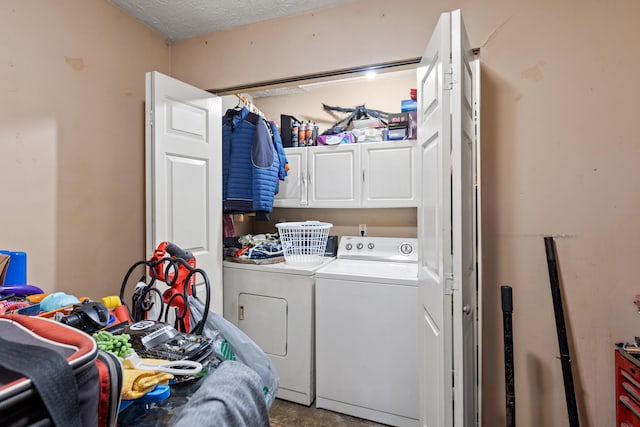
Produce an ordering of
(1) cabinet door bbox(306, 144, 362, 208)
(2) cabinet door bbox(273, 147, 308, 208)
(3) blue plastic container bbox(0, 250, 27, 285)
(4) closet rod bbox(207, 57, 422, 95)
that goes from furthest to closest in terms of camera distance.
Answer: (2) cabinet door bbox(273, 147, 308, 208)
(1) cabinet door bbox(306, 144, 362, 208)
(4) closet rod bbox(207, 57, 422, 95)
(3) blue plastic container bbox(0, 250, 27, 285)

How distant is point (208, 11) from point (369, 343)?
7.55 ft

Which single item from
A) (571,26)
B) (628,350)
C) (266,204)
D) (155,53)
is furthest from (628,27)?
(155,53)

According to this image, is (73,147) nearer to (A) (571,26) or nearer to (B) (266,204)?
(B) (266,204)

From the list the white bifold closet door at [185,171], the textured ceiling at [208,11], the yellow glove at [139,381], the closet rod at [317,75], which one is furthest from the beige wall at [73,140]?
the yellow glove at [139,381]

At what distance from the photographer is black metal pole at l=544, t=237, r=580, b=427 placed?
1.45 m

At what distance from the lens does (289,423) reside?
2020mm

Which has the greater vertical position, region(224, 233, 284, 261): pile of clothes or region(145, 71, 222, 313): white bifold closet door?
region(145, 71, 222, 313): white bifold closet door

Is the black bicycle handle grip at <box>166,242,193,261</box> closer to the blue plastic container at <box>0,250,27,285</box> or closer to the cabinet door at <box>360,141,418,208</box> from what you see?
the blue plastic container at <box>0,250,27,285</box>

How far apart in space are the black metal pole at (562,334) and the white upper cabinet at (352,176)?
1133 mm

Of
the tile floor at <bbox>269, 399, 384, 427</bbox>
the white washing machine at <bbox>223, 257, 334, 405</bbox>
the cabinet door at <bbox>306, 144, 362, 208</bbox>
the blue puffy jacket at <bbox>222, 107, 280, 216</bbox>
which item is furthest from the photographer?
the cabinet door at <bbox>306, 144, 362, 208</bbox>

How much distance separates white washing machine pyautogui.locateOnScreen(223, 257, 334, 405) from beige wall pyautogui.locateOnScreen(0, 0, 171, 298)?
0.77 meters

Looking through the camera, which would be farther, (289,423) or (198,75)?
(198,75)

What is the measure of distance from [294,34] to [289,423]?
246cm

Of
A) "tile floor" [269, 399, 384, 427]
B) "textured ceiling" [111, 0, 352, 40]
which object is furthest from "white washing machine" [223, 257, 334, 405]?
"textured ceiling" [111, 0, 352, 40]
